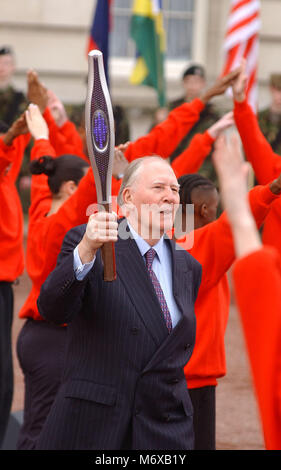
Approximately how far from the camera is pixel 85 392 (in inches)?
141

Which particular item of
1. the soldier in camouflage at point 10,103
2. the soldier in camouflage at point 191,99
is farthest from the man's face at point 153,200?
the soldier in camouflage at point 10,103

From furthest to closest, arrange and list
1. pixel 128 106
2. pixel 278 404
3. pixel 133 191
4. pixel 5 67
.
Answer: pixel 128 106 < pixel 5 67 < pixel 133 191 < pixel 278 404

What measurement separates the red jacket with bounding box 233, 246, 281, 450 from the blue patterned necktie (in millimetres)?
1237

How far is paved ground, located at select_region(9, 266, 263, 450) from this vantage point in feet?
21.7

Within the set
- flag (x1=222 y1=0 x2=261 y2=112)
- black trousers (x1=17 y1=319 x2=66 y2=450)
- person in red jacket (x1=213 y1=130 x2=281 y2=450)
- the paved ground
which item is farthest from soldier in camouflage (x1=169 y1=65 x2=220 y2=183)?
person in red jacket (x1=213 y1=130 x2=281 y2=450)

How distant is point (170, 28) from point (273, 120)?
6840 mm

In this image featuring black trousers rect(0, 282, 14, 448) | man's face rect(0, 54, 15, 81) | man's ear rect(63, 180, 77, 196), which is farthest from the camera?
man's face rect(0, 54, 15, 81)

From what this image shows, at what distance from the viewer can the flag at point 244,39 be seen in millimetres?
12328

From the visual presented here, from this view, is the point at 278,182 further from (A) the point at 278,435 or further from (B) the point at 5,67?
(B) the point at 5,67

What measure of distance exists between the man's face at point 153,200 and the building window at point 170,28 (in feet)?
46.1

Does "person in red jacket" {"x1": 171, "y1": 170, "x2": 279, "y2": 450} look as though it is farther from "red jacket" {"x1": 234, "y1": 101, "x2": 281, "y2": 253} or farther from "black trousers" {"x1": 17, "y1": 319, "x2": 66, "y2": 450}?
"black trousers" {"x1": 17, "y1": 319, "x2": 66, "y2": 450}

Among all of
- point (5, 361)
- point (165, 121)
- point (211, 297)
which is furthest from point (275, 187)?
point (5, 361)
